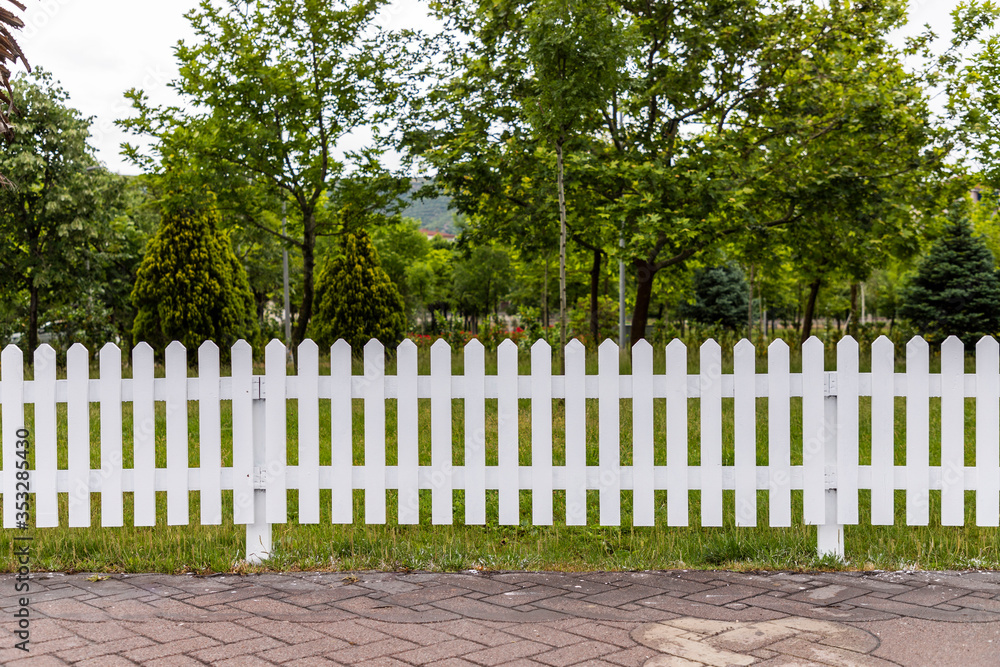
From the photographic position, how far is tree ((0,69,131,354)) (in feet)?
Answer: 49.1

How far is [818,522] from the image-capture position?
4.81 metres

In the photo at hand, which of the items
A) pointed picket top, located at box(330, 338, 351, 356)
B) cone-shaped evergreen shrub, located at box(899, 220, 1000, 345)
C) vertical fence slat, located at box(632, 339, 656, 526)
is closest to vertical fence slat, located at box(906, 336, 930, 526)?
vertical fence slat, located at box(632, 339, 656, 526)

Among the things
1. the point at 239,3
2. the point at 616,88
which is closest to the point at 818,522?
the point at 616,88

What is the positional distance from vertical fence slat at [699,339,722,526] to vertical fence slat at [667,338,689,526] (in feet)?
0.33

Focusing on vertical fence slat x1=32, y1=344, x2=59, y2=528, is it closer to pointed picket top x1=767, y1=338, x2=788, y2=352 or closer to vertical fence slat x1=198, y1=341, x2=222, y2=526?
vertical fence slat x1=198, y1=341, x2=222, y2=526

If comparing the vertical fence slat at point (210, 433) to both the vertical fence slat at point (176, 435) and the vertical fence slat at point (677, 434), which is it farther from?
the vertical fence slat at point (677, 434)

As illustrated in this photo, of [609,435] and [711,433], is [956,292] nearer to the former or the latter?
[711,433]

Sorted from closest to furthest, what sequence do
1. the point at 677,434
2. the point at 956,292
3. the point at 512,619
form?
the point at 512,619 < the point at 677,434 < the point at 956,292

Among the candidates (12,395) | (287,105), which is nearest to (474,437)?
(12,395)

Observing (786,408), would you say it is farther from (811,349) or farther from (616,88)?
(616,88)

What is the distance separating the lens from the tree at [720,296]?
41625 millimetres

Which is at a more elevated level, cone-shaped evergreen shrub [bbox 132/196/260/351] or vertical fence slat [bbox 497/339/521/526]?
cone-shaped evergreen shrub [bbox 132/196/260/351]

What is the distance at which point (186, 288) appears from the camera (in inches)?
631

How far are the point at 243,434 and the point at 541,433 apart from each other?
1.59 metres
